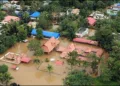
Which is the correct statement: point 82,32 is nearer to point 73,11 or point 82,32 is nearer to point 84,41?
point 84,41

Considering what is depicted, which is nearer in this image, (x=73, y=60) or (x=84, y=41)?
(x=73, y=60)

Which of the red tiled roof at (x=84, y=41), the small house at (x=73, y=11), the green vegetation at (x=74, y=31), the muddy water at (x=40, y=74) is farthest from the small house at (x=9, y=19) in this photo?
the red tiled roof at (x=84, y=41)

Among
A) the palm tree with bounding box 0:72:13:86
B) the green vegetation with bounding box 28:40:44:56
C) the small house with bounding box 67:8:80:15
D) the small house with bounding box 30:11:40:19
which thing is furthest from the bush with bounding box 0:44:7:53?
the small house with bounding box 67:8:80:15

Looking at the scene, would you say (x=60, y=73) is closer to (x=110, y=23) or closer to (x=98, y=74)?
(x=98, y=74)

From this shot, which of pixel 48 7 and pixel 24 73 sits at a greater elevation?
pixel 48 7

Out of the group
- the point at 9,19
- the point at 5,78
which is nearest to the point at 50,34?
the point at 9,19

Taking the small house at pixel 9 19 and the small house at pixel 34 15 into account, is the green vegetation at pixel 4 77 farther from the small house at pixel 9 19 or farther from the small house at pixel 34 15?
the small house at pixel 34 15

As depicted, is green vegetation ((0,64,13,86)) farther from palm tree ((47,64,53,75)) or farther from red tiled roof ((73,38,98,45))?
red tiled roof ((73,38,98,45))

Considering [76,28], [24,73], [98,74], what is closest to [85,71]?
[98,74]
